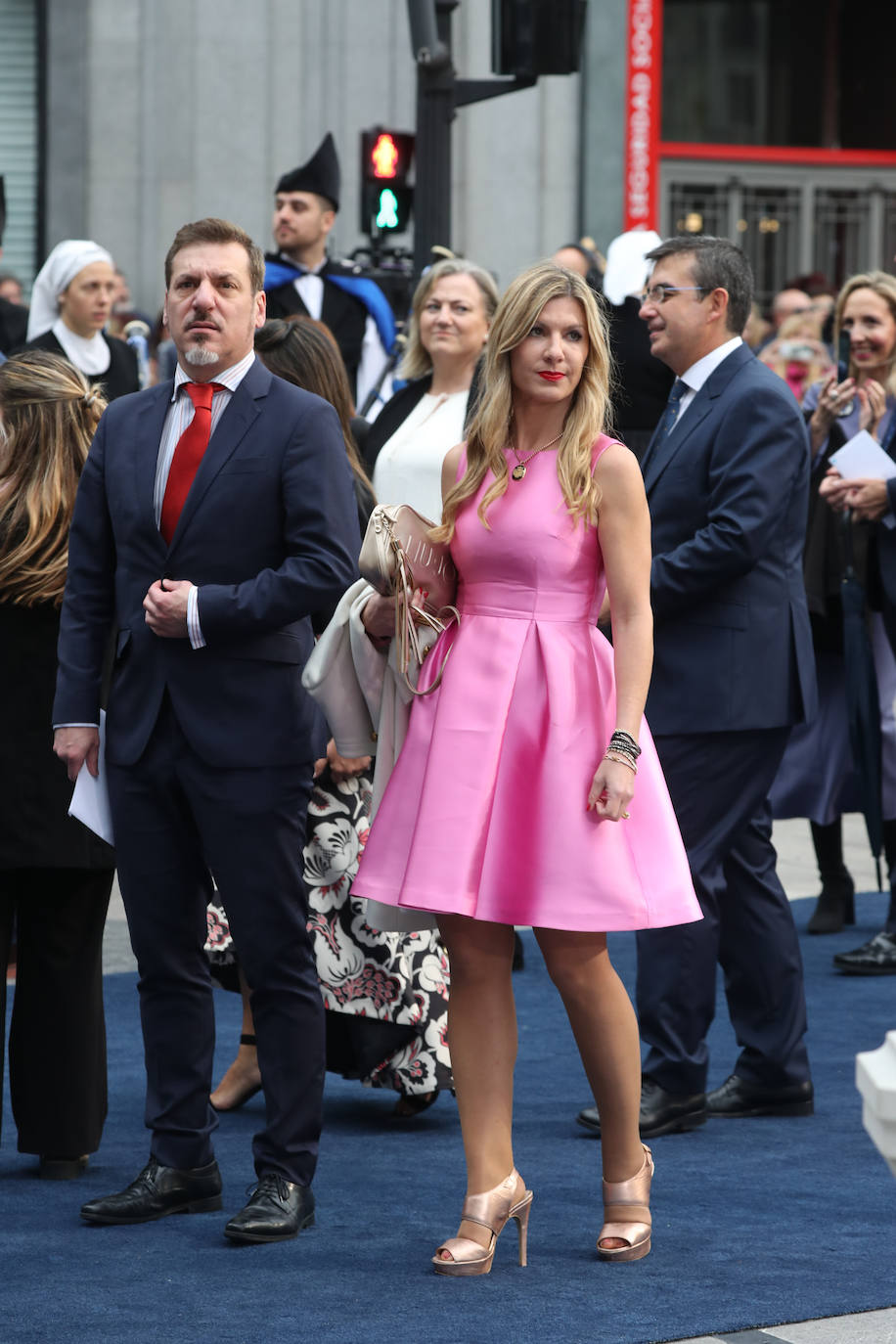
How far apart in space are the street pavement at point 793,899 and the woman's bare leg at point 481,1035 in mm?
614

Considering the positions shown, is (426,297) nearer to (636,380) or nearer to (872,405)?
(636,380)

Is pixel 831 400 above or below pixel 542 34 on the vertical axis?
below

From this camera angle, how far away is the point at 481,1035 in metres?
4.31

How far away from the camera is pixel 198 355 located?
444 centimetres

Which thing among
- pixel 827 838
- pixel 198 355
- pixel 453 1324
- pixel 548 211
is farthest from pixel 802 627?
pixel 548 211

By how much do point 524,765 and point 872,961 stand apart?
342 centimetres

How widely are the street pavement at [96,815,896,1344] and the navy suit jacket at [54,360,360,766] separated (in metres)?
1.50

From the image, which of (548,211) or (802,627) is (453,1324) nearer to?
(802,627)

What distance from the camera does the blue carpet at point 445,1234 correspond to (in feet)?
13.0

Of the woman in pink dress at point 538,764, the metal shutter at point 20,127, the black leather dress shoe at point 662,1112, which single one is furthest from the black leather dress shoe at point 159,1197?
the metal shutter at point 20,127

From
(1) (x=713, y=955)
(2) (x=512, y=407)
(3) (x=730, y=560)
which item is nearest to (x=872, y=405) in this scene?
(3) (x=730, y=560)

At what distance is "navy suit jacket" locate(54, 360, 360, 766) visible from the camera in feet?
14.3

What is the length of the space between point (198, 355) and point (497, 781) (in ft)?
3.59

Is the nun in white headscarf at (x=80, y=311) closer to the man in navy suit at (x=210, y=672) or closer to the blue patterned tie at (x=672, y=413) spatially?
the blue patterned tie at (x=672, y=413)
